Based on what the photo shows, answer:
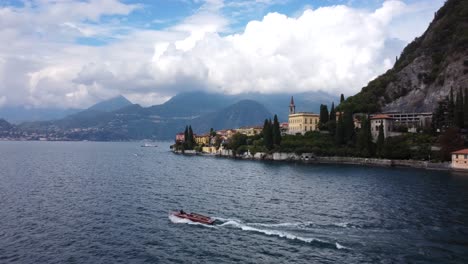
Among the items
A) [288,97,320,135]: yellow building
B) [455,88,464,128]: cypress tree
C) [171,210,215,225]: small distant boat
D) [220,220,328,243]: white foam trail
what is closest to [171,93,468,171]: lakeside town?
[288,97,320,135]: yellow building

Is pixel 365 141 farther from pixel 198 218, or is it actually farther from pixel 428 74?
pixel 198 218

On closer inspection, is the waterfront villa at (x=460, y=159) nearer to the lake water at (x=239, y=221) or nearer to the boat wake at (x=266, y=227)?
the lake water at (x=239, y=221)

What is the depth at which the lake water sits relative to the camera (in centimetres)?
3559

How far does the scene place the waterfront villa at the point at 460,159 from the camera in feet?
315

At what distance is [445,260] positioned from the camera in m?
33.4

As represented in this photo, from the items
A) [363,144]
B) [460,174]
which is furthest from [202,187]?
[363,144]

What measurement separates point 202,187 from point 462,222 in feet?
136

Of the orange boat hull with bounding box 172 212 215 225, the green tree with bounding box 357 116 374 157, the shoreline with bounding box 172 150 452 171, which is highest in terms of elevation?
the green tree with bounding box 357 116 374 157

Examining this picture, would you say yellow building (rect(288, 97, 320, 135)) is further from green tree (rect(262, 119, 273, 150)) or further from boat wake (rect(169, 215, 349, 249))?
boat wake (rect(169, 215, 349, 249))

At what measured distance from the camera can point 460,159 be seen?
96.8 metres

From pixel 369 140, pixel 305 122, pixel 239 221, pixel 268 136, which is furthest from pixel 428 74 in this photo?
pixel 239 221

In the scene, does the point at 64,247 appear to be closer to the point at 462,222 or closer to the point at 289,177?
the point at 462,222

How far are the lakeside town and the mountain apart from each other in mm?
14096

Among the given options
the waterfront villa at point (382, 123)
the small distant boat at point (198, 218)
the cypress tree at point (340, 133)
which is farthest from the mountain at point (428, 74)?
the small distant boat at point (198, 218)
